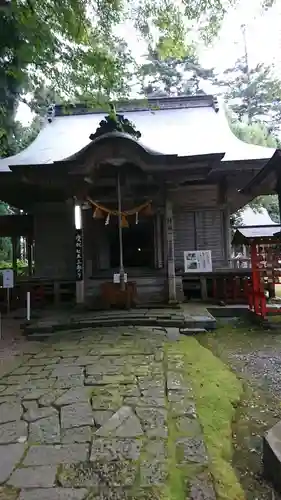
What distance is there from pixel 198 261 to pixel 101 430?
25.3 feet

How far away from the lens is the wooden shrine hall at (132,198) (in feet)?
29.2

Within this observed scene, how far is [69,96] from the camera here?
7184 mm

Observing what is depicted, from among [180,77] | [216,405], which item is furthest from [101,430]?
[180,77]

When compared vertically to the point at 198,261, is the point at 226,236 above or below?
above

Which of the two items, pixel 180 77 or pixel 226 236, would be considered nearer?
pixel 226 236

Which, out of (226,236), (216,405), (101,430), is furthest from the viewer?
(226,236)

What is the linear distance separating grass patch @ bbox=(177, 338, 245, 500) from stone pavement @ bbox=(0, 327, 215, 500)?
0.12 meters

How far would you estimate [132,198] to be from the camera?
10.1 meters

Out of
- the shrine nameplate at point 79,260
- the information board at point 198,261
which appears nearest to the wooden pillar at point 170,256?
the information board at point 198,261

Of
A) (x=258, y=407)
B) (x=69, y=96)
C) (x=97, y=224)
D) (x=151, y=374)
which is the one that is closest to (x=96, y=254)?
(x=97, y=224)

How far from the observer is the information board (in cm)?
1029

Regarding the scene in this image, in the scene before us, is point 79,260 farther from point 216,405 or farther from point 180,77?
point 180,77

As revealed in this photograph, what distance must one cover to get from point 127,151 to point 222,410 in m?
6.68

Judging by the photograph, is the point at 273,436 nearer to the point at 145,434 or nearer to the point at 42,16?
the point at 145,434
